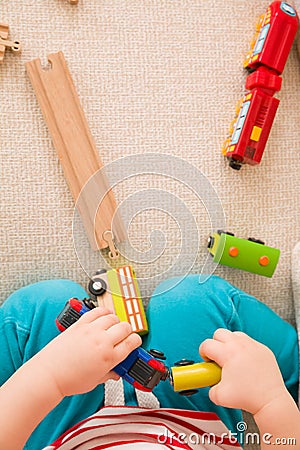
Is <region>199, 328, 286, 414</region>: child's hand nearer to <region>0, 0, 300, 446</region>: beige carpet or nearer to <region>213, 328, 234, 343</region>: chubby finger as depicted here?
<region>213, 328, 234, 343</region>: chubby finger

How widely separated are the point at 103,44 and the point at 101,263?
12.4 inches

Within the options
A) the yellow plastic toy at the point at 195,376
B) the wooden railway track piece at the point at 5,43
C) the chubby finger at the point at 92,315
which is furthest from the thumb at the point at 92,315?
the wooden railway track piece at the point at 5,43

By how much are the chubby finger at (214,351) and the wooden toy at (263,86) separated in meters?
0.29

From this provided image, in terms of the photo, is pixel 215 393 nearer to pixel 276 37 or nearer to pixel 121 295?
pixel 121 295

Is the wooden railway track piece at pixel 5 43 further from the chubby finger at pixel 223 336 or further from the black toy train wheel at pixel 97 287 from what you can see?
the chubby finger at pixel 223 336

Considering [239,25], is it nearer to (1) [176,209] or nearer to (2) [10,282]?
(1) [176,209]

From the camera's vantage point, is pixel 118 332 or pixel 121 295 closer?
pixel 118 332

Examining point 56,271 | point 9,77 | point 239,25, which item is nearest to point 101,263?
point 56,271

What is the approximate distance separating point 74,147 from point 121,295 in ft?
0.69

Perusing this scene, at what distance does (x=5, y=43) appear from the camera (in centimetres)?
78

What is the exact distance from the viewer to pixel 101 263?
2.62ft

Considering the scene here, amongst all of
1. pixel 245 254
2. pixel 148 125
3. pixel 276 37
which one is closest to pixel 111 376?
pixel 245 254

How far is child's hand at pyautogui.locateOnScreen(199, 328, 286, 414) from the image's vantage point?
594mm

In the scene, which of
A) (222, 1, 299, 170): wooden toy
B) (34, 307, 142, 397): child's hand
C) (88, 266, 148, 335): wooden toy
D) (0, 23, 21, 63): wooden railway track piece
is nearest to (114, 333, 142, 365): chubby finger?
(34, 307, 142, 397): child's hand
